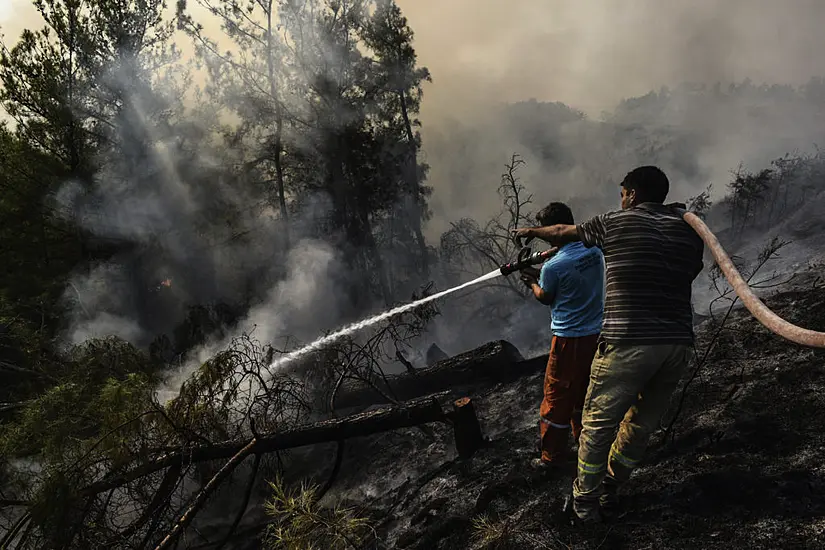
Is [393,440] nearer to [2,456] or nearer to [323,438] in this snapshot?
[323,438]

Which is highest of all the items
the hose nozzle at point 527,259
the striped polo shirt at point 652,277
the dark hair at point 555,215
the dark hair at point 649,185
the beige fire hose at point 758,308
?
the dark hair at point 555,215

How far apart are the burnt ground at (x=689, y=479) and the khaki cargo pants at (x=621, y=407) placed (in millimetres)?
251

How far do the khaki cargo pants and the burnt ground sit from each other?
0.82 ft

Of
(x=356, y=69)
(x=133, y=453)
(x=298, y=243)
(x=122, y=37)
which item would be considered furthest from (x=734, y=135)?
(x=133, y=453)

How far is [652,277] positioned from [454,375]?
401cm

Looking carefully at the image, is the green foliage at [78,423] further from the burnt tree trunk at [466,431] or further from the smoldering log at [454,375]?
the smoldering log at [454,375]

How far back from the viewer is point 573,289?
288cm

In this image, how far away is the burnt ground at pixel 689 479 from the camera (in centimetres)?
206

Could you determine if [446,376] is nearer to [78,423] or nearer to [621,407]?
[621,407]

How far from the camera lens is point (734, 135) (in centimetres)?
3319

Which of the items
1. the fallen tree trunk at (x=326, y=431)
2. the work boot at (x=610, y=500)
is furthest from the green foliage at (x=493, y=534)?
the fallen tree trunk at (x=326, y=431)

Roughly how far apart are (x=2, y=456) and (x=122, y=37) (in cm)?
1222

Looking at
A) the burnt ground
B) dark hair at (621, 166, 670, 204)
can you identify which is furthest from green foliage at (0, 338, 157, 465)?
dark hair at (621, 166, 670, 204)

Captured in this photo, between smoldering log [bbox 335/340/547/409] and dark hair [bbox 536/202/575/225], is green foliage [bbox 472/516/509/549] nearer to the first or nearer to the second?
dark hair [bbox 536/202/575/225]
